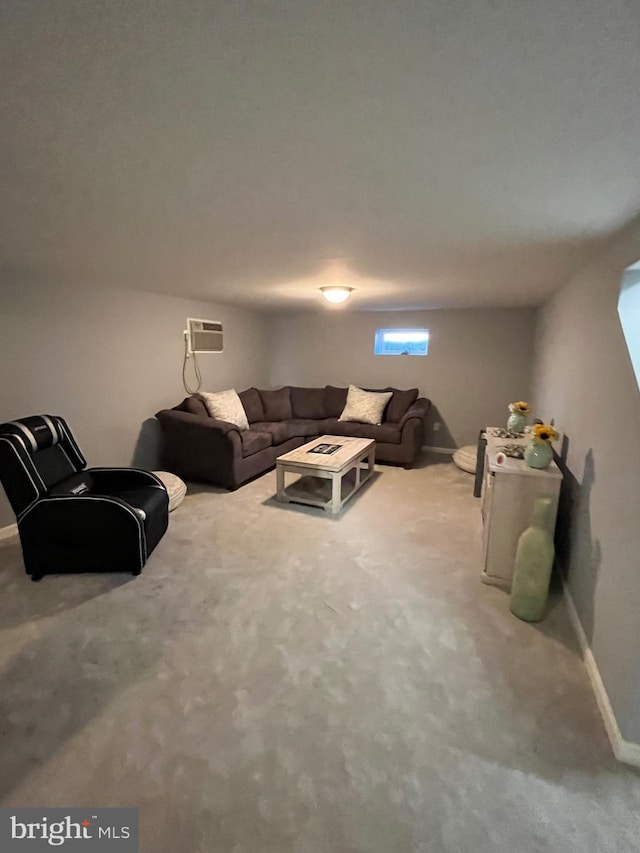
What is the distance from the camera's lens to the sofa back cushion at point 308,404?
18.7ft

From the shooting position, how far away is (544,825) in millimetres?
1234

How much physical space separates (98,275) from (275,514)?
2378 mm

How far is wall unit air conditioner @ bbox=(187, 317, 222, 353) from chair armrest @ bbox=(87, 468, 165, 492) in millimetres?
2128

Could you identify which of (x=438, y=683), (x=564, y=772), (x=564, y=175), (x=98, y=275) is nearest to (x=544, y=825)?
(x=564, y=772)

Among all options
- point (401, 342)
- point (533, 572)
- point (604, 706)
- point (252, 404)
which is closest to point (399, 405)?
point (401, 342)

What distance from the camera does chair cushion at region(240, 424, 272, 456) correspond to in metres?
4.04

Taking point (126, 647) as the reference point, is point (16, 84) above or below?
above

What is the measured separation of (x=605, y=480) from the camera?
185 cm

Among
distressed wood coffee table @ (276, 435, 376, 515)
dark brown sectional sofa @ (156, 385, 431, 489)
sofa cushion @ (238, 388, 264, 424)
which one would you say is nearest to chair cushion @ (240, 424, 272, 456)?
dark brown sectional sofa @ (156, 385, 431, 489)

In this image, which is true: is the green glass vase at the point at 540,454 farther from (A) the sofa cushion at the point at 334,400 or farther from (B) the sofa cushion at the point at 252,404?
(B) the sofa cushion at the point at 252,404

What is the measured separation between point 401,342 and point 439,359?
0.61 meters

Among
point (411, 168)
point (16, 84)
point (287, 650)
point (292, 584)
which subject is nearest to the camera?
point (16, 84)

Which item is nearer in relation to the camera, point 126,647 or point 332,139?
point 332,139

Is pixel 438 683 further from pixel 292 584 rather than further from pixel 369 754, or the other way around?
pixel 292 584
